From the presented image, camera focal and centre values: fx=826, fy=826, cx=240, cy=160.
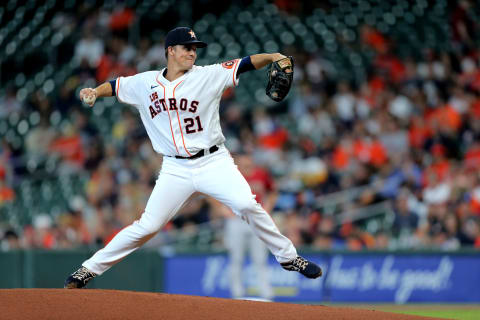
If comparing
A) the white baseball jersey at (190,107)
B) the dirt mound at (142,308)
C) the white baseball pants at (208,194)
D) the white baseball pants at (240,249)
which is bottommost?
the white baseball pants at (240,249)

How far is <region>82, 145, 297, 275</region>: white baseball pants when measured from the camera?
5.54 m

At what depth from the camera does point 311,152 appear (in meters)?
12.9

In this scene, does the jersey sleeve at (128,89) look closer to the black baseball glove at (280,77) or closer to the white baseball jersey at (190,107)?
the white baseball jersey at (190,107)

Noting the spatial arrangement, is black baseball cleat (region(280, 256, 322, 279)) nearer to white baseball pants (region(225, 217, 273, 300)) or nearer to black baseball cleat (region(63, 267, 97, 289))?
black baseball cleat (region(63, 267, 97, 289))

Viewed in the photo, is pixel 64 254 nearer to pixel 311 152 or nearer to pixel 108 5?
pixel 311 152

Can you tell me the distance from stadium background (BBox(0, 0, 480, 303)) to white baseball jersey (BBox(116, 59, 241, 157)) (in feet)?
18.3

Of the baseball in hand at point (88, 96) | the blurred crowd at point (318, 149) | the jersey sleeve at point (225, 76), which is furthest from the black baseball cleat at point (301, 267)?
the blurred crowd at point (318, 149)

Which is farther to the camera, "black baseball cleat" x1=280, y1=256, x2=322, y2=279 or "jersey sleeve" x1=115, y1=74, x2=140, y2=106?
"jersey sleeve" x1=115, y1=74, x2=140, y2=106

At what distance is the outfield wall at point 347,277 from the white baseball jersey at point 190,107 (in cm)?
570

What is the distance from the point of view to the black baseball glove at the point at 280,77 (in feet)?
18.0

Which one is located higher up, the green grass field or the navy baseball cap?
the navy baseball cap

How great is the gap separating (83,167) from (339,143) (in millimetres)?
4107

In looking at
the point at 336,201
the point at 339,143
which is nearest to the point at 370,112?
the point at 339,143

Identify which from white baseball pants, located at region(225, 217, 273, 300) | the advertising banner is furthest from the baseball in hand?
the advertising banner
